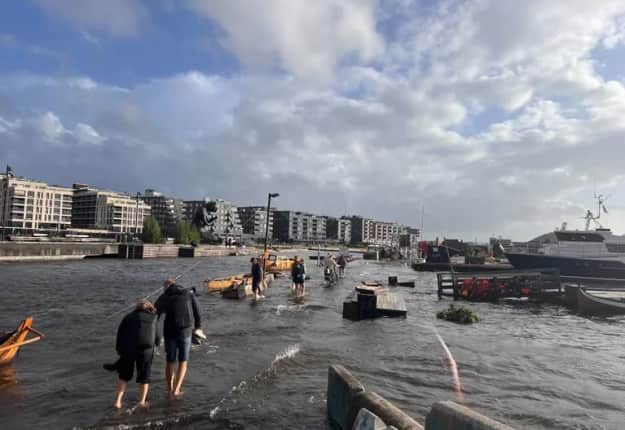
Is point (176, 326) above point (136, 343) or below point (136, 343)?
above

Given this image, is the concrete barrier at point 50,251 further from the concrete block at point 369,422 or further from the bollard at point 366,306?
the concrete block at point 369,422

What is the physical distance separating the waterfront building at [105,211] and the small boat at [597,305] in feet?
555

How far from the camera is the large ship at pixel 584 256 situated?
43.9 m

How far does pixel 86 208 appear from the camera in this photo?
184500 mm

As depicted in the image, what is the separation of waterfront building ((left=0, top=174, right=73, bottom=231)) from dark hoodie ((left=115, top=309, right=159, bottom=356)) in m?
174

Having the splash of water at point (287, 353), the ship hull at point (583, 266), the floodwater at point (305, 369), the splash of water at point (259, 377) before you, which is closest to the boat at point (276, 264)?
the floodwater at point (305, 369)

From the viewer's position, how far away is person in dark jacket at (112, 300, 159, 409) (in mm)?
7781

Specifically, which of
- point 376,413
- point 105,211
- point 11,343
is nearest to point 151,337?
point 376,413

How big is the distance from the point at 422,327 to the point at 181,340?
11.7 meters

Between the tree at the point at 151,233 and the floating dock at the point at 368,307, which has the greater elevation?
the tree at the point at 151,233

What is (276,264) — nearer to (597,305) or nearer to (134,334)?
(597,305)

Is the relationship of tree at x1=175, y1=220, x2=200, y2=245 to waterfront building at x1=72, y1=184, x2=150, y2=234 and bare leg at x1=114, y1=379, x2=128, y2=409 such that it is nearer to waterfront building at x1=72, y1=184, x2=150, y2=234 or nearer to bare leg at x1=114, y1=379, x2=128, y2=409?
waterfront building at x1=72, y1=184, x2=150, y2=234

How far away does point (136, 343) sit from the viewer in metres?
7.77

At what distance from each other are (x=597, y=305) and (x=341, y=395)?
23904mm
